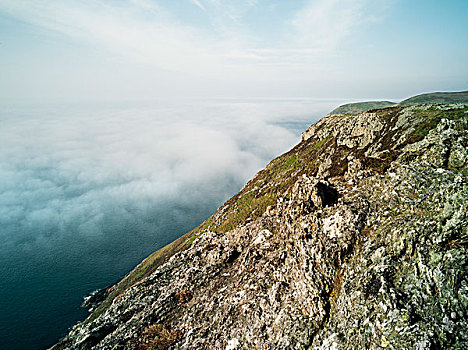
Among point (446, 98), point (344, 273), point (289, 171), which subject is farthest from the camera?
point (446, 98)

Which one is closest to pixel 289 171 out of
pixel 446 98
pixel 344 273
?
pixel 344 273

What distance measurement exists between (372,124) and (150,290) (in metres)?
55.3

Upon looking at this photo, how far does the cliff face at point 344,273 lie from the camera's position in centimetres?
1158

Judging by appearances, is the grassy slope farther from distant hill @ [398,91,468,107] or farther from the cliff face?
distant hill @ [398,91,468,107]

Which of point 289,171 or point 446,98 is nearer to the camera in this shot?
point 289,171

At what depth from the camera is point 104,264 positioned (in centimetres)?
19862

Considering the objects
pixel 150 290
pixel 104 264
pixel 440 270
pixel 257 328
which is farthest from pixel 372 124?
pixel 104 264

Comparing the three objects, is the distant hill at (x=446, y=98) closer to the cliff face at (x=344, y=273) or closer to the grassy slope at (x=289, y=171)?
the grassy slope at (x=289, y=171)

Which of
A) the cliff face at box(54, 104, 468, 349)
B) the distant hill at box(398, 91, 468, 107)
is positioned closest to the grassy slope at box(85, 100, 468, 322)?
the cliff face at box(54, 104, 468, 349)

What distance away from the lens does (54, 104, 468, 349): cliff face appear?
38.0ft

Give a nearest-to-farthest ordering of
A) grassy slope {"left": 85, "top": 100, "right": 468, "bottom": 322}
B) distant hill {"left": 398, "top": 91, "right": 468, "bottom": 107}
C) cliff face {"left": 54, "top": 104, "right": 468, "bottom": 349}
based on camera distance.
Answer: cliff face {"left": 54, "top": 104, "right": 468, "bottom": 349}, grassy slope {"left": 85, "top": 100, "right": 468, "bottom": 322}, distant hill {"left": 398, "top": 91, "right": 468, "bottom": 107}

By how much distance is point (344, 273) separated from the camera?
51.4ft

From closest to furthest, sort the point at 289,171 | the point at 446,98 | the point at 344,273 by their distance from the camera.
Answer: the point at 344,273, the point at 289,171, the point at 446,98

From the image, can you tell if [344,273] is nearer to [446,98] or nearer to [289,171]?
[289,171]
